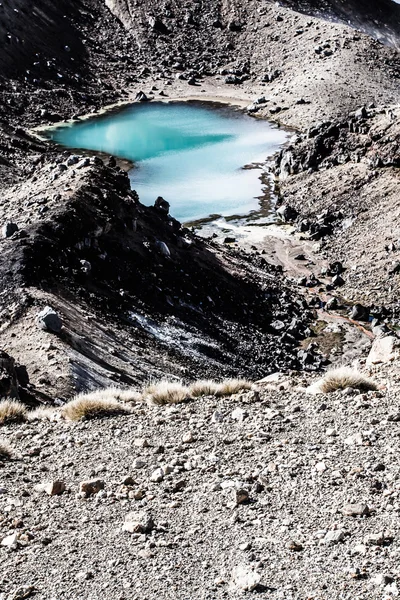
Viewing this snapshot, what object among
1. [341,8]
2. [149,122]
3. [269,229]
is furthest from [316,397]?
[341,8]

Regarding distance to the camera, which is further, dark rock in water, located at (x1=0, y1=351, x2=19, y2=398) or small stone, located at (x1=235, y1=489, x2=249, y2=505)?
dark rock in water, located at (x1=0, y1=351, x2=19, y2=398)

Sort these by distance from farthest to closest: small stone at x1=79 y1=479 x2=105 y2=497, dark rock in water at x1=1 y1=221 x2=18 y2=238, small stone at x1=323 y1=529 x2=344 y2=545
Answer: dark rock in water at x1=1 y1=221 x2=18 y2=238 < small stone at x1=79 y1=479 x2=105 y2=497 < small stone at x1=323 y1=529 x2=344 y2=545

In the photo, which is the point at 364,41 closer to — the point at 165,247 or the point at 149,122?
the point at 149,122

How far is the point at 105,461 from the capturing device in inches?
448

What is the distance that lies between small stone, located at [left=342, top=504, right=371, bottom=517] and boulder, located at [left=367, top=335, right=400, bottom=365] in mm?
7212

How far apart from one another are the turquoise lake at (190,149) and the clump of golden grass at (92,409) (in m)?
Answer: 41.1

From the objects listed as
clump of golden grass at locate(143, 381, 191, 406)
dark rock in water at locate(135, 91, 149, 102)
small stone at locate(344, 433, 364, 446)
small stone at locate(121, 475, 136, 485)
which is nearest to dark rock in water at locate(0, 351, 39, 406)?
clump of golden grass at locate(143, 381, 191, 406)

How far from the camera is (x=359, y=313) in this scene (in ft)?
124

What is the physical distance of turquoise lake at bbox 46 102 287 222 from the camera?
58.8 meters

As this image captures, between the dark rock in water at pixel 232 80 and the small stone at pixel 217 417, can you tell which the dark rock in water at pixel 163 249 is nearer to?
the small stone at pixel 217 417

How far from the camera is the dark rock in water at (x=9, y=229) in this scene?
1104 inches

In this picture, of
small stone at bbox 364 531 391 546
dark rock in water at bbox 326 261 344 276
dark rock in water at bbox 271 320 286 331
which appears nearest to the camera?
small stone at bbox 364 531 391 546

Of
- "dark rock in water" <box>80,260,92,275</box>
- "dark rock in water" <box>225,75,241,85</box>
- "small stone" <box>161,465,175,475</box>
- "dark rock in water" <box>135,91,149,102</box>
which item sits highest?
"dark rock in water" <box>225,75,241,85</box>

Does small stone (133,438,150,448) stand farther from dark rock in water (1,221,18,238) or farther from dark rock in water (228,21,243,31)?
dark rock in water (228,21,243,31)
